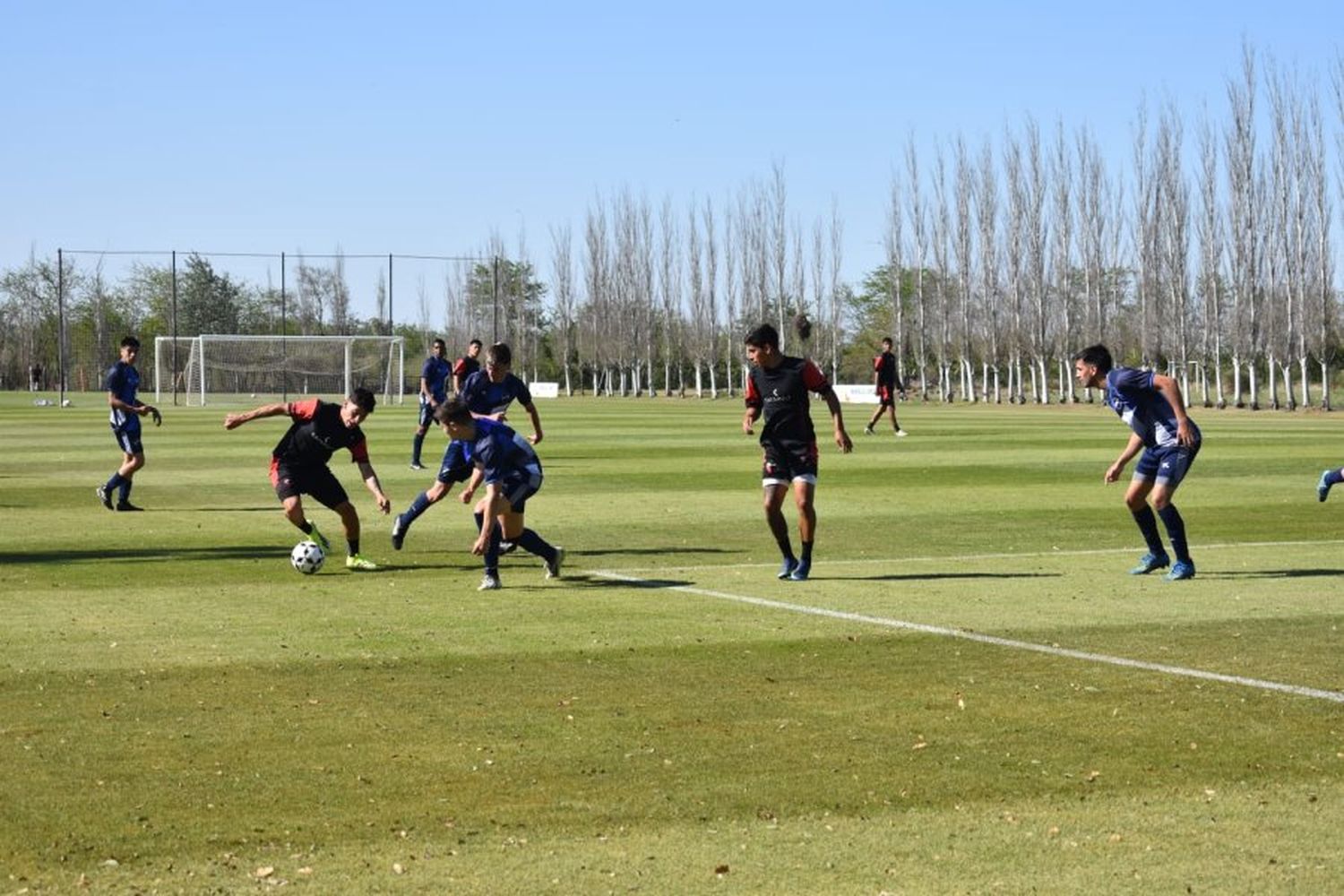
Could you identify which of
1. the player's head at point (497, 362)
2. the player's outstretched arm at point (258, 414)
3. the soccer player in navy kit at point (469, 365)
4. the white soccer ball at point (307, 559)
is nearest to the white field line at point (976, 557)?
the white soccer ball at point (307, 559)

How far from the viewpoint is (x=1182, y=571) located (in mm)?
14852

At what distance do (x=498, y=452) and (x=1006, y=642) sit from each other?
4.44m

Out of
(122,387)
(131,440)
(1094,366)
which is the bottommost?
(131,440)

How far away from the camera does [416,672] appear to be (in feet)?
34.4

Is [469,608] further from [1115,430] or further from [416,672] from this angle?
[1115,430]

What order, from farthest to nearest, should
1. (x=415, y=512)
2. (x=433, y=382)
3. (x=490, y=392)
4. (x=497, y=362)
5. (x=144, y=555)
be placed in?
(x=433, y=382), (x=490, y=392), (x=497, y=362), (x=415, y=512), (x=144, y=555)

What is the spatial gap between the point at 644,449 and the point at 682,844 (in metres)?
29.8

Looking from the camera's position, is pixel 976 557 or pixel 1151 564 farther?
pixel 976 557

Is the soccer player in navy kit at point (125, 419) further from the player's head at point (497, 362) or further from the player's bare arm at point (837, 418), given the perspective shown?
the player's bare arm at point (837, 418)

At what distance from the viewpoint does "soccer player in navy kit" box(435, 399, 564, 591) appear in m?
14.1

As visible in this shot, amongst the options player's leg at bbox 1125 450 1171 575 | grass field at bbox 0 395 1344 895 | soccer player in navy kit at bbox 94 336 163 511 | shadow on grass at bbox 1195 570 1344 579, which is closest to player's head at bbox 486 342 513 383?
grass field at bbox 0 395 1344 895

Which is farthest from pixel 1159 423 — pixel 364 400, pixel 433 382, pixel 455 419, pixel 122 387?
pixel 433 382

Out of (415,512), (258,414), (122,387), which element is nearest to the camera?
(258,414)

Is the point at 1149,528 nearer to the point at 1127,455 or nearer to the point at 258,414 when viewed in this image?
the point at 1127,455
